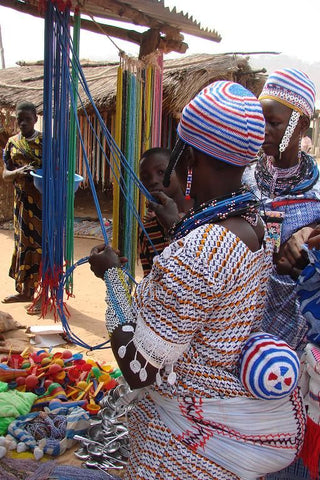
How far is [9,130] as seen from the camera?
966cm

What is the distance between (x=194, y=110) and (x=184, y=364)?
73 cm

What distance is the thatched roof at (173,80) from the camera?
8.03 metres

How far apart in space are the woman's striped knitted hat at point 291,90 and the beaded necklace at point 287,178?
8.4 inches

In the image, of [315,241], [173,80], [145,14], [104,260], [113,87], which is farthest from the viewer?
[113,87]

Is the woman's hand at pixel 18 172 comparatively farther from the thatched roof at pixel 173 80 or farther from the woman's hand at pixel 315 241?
the woman's hand at pixel 315 241

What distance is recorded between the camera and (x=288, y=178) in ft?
6.72

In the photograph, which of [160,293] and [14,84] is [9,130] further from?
[160,293]

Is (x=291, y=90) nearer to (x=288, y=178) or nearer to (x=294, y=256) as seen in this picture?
(x=288, y=178)

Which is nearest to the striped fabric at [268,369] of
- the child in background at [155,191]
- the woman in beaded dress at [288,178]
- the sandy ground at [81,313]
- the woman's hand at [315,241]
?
the woman's hand at [315,241]

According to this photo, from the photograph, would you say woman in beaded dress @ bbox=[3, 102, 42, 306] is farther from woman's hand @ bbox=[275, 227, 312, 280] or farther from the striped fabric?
the striped fabric

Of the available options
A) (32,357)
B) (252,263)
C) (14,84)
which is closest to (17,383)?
(32,357)

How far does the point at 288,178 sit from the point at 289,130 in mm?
195

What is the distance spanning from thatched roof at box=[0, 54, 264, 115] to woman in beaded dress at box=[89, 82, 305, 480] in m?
6.86

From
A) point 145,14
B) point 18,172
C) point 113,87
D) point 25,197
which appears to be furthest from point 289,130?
point 113,87
